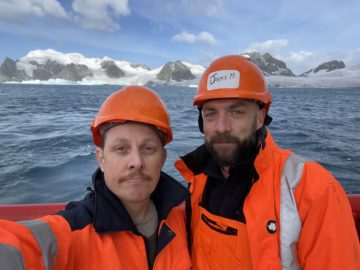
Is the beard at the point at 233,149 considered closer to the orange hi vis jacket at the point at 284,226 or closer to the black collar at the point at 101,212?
the orange hi vis jacket at the point at 284,226

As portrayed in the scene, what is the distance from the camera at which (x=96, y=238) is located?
1.47 m

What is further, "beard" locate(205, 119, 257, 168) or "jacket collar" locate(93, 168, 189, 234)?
"beard" locate(205, 119, 257, 168)

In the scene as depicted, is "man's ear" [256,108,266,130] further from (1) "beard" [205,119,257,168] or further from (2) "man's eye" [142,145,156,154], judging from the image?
(2) "man's eye" [142,145,156,154]

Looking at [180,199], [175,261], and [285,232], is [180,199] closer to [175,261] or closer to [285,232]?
[175,261]

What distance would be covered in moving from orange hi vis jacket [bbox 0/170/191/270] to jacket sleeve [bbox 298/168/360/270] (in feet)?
2.13

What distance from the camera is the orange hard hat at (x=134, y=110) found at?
1637mm

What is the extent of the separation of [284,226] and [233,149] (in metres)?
0.57

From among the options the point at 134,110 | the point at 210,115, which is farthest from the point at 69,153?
the point at 134,110

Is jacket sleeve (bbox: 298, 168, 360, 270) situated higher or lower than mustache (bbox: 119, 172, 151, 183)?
lower

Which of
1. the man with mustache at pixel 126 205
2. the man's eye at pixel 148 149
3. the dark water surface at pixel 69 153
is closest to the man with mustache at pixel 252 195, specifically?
the man with mustache at pixel 126 205

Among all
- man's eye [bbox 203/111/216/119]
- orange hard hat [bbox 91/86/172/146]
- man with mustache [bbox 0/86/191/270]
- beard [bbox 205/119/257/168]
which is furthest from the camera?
man's eye [bbox 203/111/216/119]

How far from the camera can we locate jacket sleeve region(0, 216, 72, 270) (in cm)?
98

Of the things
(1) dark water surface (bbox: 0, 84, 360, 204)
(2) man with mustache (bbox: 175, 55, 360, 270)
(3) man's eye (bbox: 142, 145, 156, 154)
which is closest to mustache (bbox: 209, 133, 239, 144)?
(2) man with mustache (bbox: 175, 55, 360, 270)

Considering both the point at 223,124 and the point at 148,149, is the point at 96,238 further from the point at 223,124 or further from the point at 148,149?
the point at 223,124
